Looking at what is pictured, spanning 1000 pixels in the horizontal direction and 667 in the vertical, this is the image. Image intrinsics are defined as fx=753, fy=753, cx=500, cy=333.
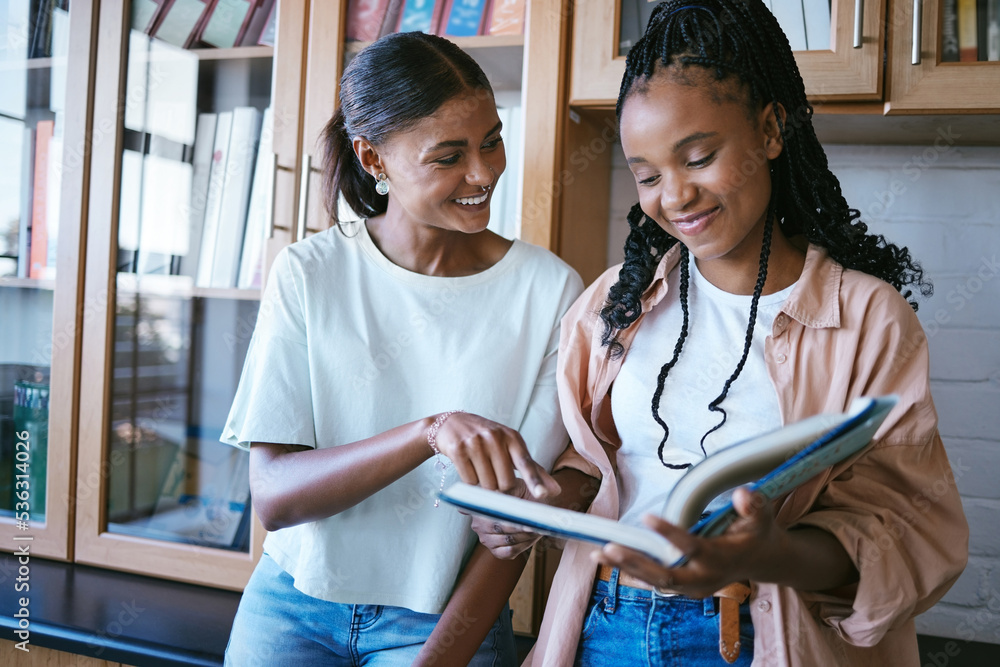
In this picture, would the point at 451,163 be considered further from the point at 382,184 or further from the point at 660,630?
the point at 660,630

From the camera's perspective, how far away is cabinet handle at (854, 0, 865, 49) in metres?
1.14

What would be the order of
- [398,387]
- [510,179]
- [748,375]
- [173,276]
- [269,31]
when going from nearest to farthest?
1. [748,375]
2. [398,387]
3. [510,179]
4. [269,31]
5. [173,276]

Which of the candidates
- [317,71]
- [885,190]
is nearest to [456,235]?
[317,71]

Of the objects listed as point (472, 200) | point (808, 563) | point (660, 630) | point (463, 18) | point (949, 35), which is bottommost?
point (660, 630)

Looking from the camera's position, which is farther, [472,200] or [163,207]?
[163,207]

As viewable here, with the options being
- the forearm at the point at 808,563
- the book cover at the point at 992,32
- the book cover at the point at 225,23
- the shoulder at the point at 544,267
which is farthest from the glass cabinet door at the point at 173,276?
the book cover at the point at 992,32

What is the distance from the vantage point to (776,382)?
2.74 ft

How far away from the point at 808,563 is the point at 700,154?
17.3 inches

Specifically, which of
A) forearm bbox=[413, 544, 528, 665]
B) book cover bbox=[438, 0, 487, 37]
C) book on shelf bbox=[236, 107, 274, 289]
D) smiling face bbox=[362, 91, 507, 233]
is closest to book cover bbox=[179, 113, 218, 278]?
book on shelf bbox=[236, 107, 274, 289]

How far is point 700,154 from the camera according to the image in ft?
2.72

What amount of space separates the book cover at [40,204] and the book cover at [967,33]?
175 centimetres

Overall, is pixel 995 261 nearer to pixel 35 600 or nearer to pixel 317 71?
pixel 317 71

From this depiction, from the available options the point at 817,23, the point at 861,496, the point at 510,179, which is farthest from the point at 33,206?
the point at 861,496

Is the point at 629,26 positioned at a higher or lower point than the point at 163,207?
higher
